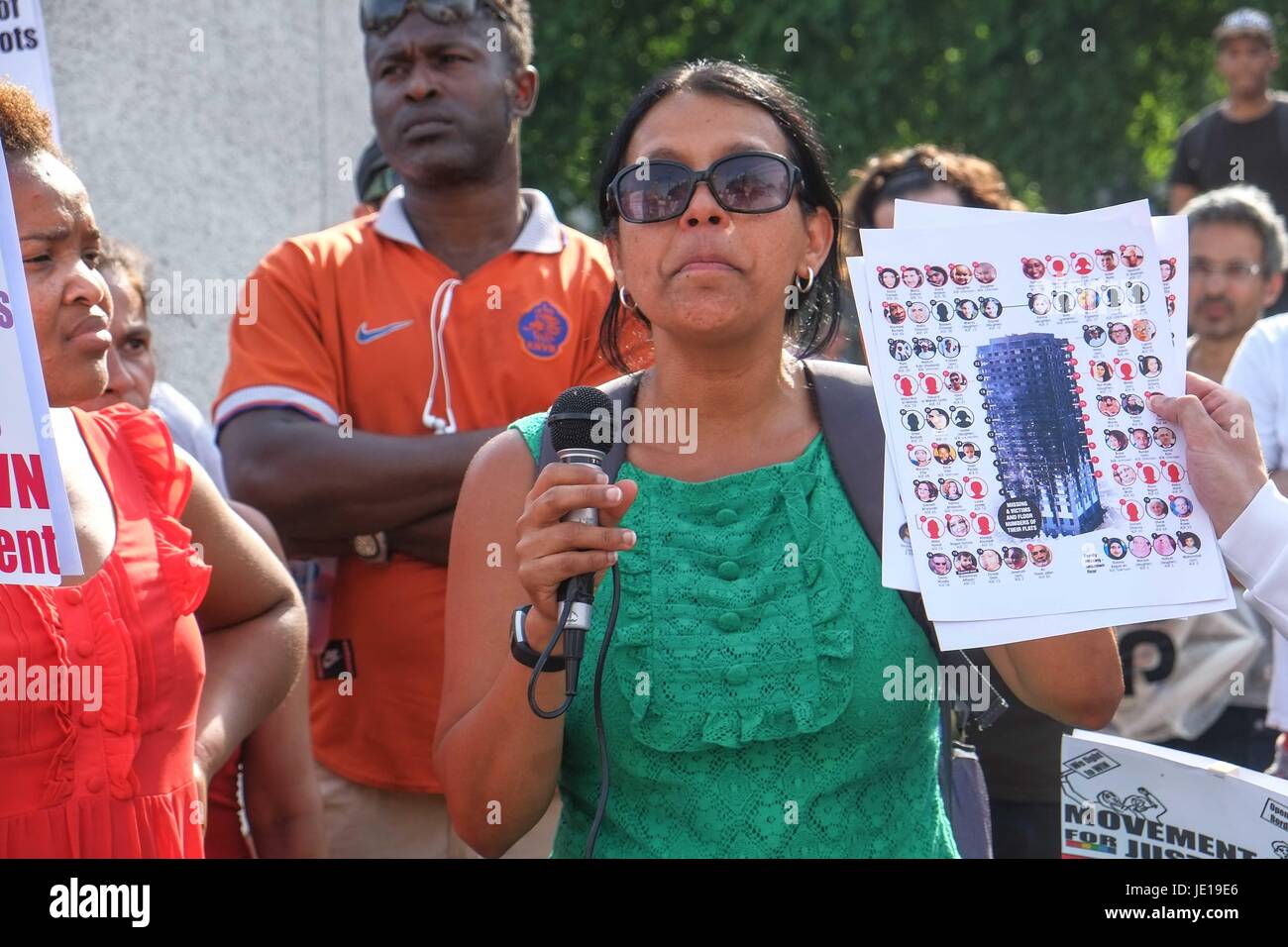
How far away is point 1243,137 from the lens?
28.3ft

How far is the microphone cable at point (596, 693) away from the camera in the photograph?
2.31m

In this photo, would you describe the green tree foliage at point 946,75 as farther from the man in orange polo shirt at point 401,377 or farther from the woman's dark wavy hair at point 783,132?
the woman's dark wavy hair at point 783,132

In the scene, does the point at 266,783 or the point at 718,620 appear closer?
the point at 718,620

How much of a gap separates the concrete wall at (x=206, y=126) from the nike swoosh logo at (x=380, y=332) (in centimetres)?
238

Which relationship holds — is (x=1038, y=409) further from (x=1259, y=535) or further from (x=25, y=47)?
(x=25, y=47)

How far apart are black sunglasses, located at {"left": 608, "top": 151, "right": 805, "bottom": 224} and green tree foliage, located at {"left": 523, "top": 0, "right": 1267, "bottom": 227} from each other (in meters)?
10.4

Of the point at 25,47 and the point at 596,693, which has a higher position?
the point at 25,47

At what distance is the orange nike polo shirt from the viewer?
3834mm

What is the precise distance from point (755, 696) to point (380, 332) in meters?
1.77

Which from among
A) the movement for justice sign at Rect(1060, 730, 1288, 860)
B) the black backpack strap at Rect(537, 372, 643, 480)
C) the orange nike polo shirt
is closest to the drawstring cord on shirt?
the orange nike polo shirt

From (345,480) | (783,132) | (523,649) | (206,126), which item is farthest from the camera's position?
(206,126)

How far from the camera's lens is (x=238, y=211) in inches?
249

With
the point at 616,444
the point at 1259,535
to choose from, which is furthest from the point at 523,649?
the point at 1259,535
